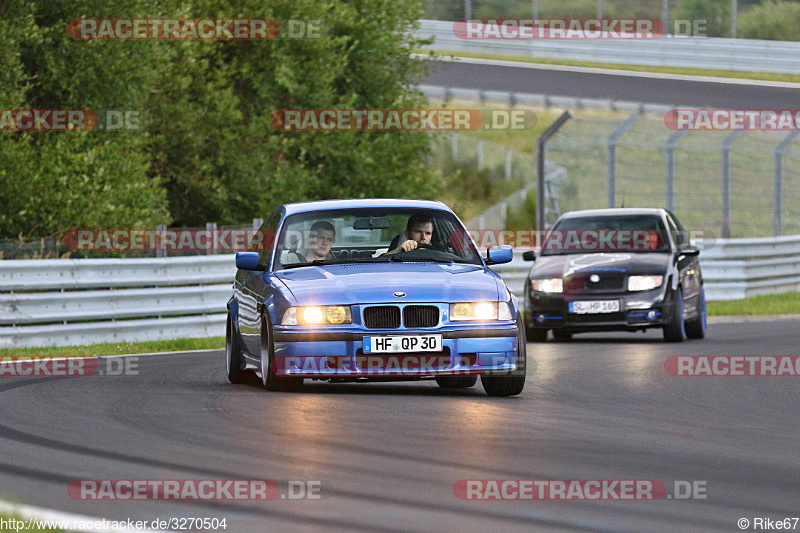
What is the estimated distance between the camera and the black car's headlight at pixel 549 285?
17.8m

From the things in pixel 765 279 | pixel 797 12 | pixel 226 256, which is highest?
pixel 797 12

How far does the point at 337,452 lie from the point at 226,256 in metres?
11.7

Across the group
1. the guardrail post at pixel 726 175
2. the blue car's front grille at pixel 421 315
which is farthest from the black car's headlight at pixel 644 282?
the guardrail post at pixel 726 175

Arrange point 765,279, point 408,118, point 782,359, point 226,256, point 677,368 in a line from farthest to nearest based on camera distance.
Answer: point 408,118, point 765,279, point 226,256, point 782,359, point 677,368

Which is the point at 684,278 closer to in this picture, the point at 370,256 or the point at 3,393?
the point at 370,256

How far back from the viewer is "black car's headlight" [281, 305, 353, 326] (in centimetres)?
1069

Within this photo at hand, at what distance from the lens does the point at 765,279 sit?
90.4 ft

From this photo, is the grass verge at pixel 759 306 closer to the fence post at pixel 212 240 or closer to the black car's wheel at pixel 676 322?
the black car's wheel at pixel 676 322

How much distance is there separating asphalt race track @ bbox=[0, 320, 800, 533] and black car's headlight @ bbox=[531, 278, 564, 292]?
4.48 metres

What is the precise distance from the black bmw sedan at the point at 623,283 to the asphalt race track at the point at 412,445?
4.18 metres

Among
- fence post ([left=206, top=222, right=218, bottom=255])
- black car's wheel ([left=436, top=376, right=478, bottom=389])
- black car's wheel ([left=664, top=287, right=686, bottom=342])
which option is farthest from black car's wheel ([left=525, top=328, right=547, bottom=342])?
black car's wheel ([left=436, top=376, right=478, bottom=389])

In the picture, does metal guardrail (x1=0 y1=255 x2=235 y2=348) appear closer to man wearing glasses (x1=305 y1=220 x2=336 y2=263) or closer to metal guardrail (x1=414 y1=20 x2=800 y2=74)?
man wearing glasses (x1=305 y1=220 x2=336 y2=263)

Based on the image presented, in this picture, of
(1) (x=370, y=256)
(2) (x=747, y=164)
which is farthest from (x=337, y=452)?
(2) (x=747, y=164)

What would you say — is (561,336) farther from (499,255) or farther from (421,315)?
(421,315)
